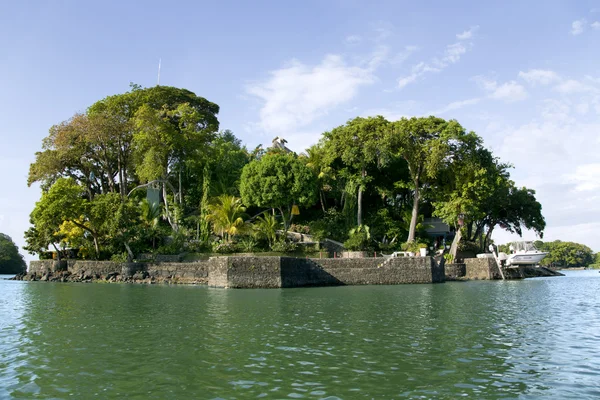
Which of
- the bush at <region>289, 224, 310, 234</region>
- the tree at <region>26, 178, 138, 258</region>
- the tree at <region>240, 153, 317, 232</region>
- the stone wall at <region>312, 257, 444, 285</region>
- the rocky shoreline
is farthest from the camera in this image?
the bush at <region>289, 224, 310, 234</region>

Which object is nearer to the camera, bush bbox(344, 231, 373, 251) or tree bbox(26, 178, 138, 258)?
tree bbox(26, 178, 138, 258)

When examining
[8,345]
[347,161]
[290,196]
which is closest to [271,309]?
[8,345]

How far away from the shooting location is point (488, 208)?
48375mm

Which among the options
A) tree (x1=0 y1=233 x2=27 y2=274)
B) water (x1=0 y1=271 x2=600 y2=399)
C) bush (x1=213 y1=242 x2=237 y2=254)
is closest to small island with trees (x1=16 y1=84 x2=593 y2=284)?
bush (x1=213 y1=242 x2=237 y2=254)

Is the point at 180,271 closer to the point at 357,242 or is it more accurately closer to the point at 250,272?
the point at 250,272

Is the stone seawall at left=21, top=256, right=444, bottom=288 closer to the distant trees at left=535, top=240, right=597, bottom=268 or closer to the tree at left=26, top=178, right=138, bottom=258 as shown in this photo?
the tree at left=26, top=178, right=138, bottom=258

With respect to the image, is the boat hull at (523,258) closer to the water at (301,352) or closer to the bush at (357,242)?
the bush at (357,242)

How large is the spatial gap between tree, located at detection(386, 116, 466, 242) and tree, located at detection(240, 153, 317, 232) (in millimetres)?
8040

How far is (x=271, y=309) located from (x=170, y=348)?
797 cm

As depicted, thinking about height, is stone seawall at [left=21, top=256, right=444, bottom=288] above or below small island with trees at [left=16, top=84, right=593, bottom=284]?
below

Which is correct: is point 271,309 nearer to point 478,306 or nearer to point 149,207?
point 478,306

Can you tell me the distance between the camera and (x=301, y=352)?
34.3 feet

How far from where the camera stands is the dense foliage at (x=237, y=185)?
40.0 metres

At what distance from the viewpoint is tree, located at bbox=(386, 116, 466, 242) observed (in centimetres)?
3991
